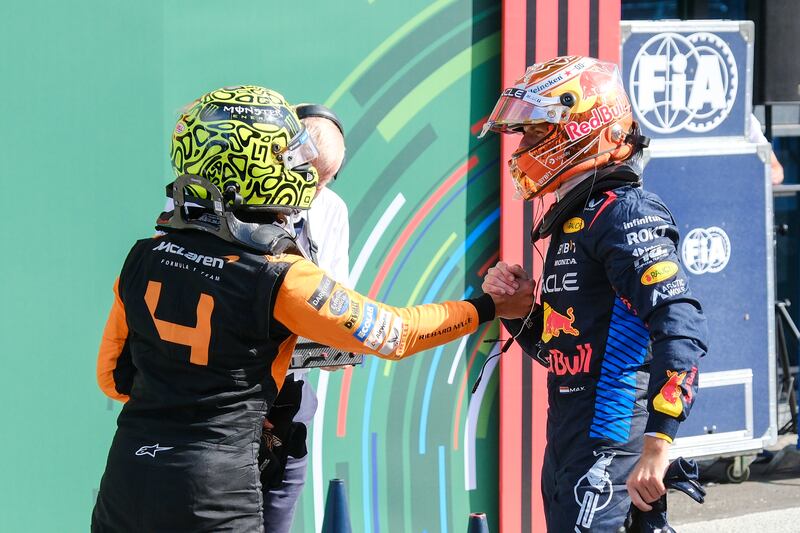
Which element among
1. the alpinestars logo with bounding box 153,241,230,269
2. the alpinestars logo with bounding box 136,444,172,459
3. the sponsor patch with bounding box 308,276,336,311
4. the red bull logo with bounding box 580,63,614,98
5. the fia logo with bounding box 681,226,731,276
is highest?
the red bull logo with bounding box 580,63,614,98

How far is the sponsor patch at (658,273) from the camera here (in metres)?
3.02

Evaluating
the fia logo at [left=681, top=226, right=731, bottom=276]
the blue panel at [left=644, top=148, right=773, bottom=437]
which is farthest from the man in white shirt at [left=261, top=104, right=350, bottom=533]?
the fia logo at [left=681, top=226, right=731, bottom=276]

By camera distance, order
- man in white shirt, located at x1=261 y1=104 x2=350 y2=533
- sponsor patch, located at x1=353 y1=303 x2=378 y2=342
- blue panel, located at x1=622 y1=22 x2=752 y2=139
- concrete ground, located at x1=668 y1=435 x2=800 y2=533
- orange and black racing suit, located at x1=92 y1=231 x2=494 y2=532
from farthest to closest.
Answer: concrete ground, located at x1=668 y1=435 x2=800 y2=533 → blue panel, located at x1=622 y1=22 x2=752 y2=139 → man in white shirt, located at x1=261 y1=104 x2=350 y2=533 → sponsor patch, located at x1=353 y1=303 x2=378 y2=342 → orange and black racing suit, located at x1=92 y1=231 x2=494 y2=532

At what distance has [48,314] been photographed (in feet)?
14.3

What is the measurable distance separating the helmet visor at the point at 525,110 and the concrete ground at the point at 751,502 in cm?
306

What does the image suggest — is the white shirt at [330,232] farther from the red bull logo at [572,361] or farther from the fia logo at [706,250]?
the fia logo at [706,250]

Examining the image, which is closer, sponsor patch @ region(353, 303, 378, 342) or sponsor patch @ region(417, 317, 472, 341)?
sponsor patch @ region(353, 303, 378, 342)

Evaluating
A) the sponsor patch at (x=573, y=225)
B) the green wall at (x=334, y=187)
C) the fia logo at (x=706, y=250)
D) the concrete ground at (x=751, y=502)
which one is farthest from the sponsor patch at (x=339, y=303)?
the concrete ground at (x=751, y=502)

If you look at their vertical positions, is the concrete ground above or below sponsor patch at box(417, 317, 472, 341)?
below

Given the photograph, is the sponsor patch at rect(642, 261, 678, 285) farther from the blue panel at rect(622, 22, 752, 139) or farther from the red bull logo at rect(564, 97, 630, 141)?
the blue panel at rect(622, 22, 752, 139)

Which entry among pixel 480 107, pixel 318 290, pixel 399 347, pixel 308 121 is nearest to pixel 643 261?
pixel 399 347

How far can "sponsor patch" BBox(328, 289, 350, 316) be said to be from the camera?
2836 millimetres

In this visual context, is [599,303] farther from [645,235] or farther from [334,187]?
[334,187]

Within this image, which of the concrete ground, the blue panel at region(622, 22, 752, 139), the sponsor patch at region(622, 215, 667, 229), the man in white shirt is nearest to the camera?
the sponsor patch at region(622, 215, 667, 229)
